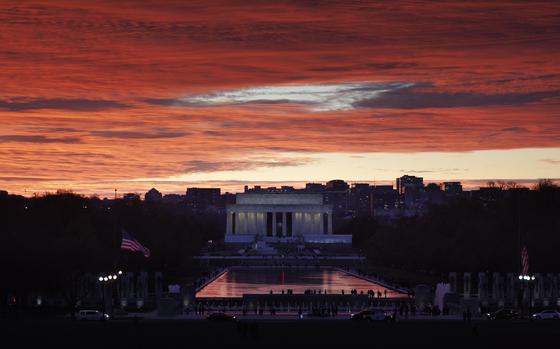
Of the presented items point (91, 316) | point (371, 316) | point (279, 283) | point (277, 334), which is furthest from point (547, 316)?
point (279, 283)

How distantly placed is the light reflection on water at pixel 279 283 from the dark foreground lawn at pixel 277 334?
26146mm

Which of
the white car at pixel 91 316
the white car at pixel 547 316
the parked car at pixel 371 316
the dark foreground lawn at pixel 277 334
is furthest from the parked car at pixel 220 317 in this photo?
the white car at pixel 547 316

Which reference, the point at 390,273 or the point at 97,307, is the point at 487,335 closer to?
the point at 97,307

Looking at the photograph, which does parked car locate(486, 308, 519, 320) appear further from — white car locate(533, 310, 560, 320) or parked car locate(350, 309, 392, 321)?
parked car locate(350, 309, 392, 321)

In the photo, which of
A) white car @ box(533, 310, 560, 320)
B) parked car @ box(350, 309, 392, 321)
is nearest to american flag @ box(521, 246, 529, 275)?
white car @ box(533, 310, 560, 320)

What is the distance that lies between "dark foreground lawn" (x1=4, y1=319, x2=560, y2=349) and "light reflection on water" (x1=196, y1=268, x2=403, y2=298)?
85.8 feet

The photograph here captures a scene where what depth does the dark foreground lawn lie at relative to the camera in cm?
5422

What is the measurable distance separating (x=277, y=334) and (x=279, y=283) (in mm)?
52913

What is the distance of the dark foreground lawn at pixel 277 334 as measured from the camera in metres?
54.2

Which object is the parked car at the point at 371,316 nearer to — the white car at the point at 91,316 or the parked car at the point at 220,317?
the parked car at the point at 220,317

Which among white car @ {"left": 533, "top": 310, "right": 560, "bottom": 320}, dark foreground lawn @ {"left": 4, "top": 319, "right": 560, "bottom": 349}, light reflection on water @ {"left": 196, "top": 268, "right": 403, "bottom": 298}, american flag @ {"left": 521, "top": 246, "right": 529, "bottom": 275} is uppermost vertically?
american flag @ {"left": 521, "top": 246, "right": 529, "bottom": 275}

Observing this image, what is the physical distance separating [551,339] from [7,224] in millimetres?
56597

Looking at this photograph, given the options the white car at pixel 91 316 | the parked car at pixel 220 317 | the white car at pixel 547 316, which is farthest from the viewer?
the white car at pixel 547 316

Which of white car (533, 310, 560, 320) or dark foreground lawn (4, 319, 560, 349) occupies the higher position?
white car (533, 310, 560, 320)
